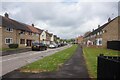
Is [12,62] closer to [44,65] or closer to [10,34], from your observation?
[44,65]

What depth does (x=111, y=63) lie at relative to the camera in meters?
7.41

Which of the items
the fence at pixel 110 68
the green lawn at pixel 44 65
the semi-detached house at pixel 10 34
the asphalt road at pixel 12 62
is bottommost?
the asphalt road at pixel 12 62

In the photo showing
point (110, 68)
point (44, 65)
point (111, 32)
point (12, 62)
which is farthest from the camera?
point (111, 32)

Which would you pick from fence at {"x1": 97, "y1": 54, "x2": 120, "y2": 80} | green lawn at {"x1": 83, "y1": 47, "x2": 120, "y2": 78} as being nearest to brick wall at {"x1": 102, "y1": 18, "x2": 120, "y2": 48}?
green lawn at {"x1": 83, "y1": 47, "x2": 120, "y2": 78}

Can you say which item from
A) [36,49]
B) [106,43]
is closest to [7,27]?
[36,49]

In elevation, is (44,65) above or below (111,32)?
below

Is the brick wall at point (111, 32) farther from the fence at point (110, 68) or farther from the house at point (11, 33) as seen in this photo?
the fence at point (110, 68)

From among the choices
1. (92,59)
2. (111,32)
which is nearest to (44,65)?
(92,59)

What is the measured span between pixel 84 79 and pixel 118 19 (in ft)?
162

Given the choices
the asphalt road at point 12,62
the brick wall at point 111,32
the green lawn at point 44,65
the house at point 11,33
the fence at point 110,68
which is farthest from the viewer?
the brick wall at point 111,32

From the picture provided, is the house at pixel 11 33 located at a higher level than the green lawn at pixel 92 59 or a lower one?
higher

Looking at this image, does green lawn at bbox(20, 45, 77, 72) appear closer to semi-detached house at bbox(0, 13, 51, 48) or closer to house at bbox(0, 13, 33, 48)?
semi-detached house at bbox(0, 13, 51, 48)

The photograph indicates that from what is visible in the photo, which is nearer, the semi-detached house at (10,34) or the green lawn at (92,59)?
the green lawn at (92,59)

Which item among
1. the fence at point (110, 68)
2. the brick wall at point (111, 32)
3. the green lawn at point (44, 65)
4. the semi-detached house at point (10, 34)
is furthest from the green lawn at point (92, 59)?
the brick wall at point (111, 32)
